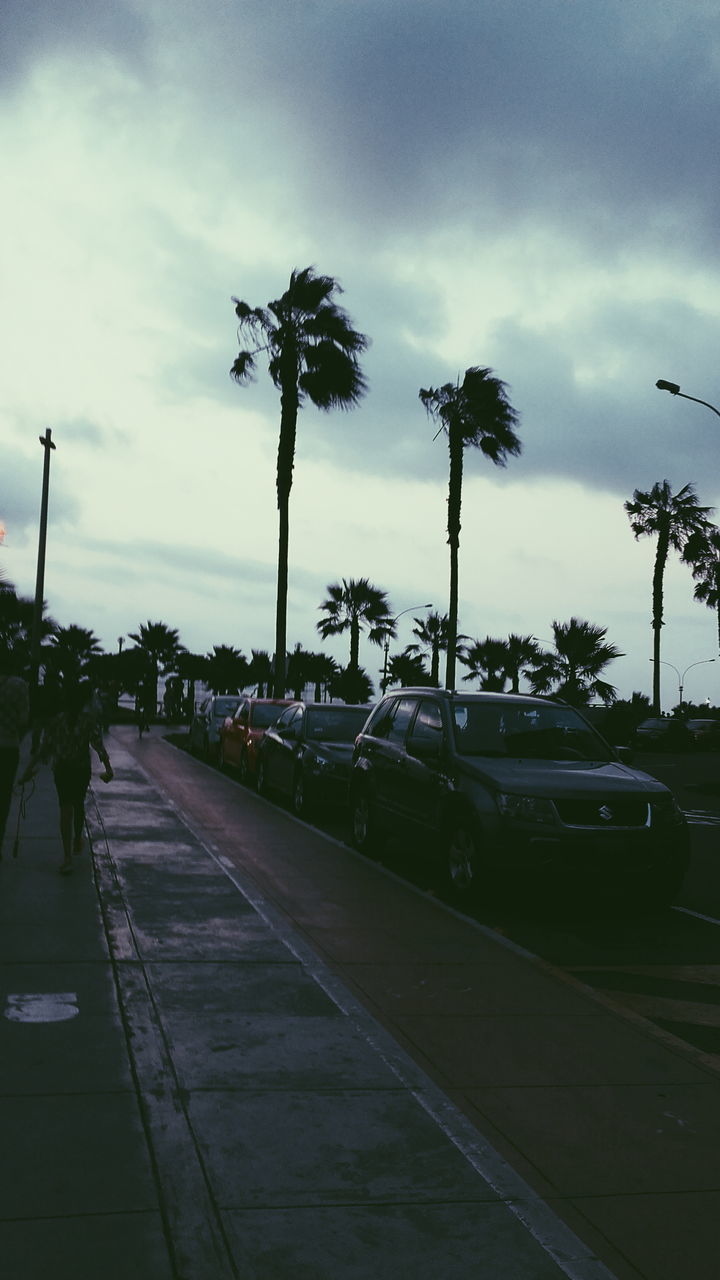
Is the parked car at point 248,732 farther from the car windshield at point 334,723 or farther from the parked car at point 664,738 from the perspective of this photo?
the parked car at point 664,738

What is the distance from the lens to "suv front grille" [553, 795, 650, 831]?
8953mm

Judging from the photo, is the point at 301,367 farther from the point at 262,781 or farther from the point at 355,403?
the point at 262,781

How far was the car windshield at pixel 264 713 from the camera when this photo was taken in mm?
20859

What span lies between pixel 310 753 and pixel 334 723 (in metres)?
1.27

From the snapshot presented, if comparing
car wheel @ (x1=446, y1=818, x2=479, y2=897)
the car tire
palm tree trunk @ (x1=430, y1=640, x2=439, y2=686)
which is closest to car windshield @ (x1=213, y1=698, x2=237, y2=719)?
the car tire

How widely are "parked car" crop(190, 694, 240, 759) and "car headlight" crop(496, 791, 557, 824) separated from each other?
626 inches

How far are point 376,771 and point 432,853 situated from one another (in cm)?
170

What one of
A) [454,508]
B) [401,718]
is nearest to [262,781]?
[401,718]

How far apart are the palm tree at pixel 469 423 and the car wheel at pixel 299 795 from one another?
2273 centimetres

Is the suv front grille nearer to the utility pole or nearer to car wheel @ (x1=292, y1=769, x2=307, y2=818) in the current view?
car wheel @ (x1=292, y1=769, x2=307, y2=818)

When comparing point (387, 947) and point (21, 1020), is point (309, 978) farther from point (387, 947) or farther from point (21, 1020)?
point (21, 1020)

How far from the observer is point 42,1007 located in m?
5.72

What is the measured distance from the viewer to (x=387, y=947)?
7.61m

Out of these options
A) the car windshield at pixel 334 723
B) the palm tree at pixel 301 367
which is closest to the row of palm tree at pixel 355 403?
the palm tree at pixel 301 367
